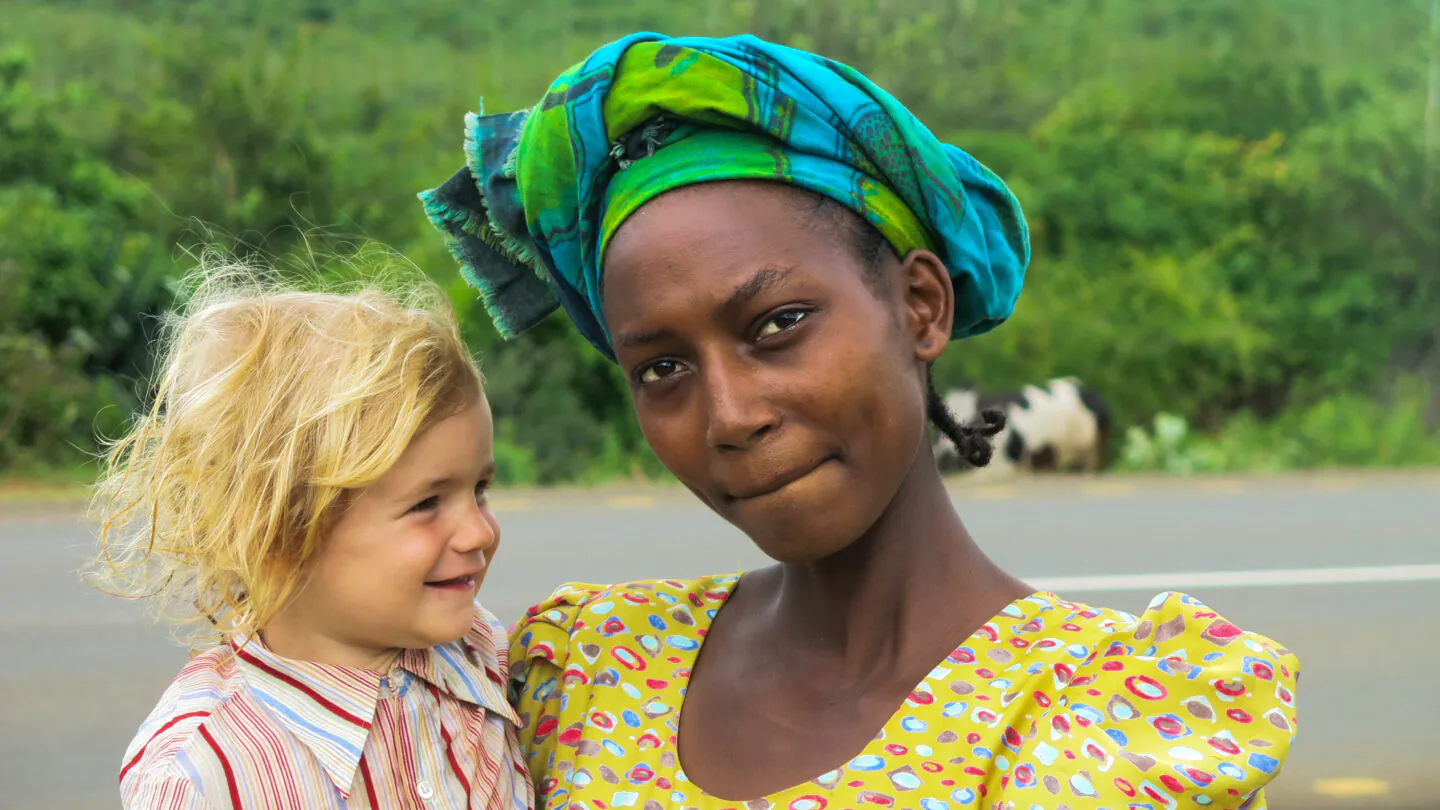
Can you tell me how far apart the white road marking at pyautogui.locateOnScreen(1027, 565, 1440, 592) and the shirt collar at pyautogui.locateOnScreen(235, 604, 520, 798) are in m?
5.63

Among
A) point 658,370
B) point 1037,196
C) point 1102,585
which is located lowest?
point 1102,585

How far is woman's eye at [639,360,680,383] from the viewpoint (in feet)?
5.24

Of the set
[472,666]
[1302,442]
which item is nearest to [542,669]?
[472,666]

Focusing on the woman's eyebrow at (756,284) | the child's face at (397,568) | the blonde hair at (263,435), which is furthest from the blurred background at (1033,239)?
the woman's eyebrow at (756,284)

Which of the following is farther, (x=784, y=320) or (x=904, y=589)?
(x=904, y=589)

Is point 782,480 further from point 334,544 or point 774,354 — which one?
point 334,544

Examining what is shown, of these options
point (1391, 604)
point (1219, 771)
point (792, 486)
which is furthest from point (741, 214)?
point (1391, 604)

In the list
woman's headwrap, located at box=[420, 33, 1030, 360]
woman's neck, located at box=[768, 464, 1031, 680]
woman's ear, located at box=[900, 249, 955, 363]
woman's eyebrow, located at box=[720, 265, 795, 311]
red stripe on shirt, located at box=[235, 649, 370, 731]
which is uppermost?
woman's headwrap, located at box=[420, 33, 1030, 360]

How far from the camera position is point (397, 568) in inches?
70.9

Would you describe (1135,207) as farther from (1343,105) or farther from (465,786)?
(465,786)

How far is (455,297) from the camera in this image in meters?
10.4

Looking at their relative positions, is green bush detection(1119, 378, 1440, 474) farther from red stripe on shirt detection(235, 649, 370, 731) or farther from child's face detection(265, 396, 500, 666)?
red stripe on shirt detection(235, 649, 370, 731)

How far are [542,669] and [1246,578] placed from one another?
6372mm

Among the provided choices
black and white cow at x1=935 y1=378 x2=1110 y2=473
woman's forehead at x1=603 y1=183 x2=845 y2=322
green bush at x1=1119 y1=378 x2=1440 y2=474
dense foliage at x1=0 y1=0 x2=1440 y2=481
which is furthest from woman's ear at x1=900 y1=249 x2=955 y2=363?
green bush at x1=1119 y1=378 x2=1440 y2=474
